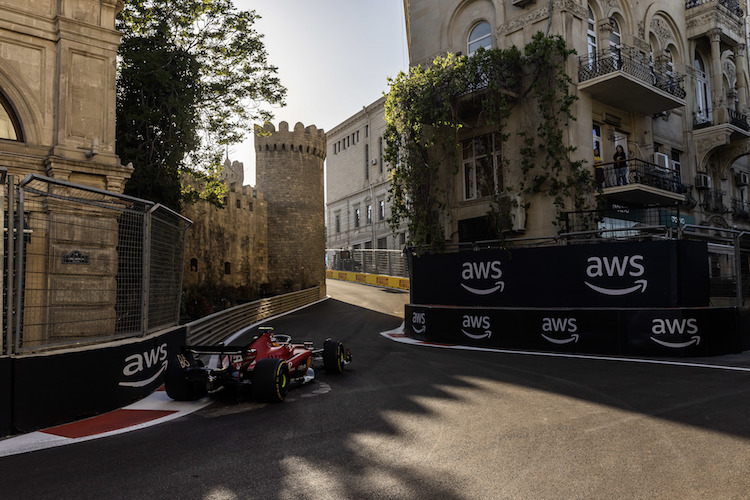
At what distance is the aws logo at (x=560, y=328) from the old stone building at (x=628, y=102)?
13.1 ft

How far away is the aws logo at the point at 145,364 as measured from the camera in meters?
6.90

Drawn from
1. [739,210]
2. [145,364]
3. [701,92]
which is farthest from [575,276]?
[701,92]

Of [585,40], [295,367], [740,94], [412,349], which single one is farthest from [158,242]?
[740,94]

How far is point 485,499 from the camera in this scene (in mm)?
3781

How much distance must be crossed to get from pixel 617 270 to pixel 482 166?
712 centimetres

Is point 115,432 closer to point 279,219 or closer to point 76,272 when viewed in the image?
point 76,272

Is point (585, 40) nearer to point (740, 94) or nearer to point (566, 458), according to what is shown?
point (740, 94)

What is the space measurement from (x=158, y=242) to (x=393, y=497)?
18.3 feet

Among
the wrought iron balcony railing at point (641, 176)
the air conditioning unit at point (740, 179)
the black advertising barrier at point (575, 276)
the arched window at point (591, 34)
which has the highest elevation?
the arched window at point (591, 34)

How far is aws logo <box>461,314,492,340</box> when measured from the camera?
551 inches

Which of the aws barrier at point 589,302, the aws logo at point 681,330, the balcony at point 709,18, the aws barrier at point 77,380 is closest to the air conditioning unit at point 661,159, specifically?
the balcony at point 709,18

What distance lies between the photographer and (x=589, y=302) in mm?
12406

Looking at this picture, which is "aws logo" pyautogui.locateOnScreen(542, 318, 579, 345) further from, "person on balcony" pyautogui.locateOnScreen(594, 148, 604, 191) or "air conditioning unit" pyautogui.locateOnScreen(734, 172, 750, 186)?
"air conditioning unit" pyautogui.locateOnScreen(734, 172, 750, 186)

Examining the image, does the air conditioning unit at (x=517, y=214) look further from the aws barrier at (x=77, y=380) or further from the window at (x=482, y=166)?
the aws barrier at (x=77, y=380)
